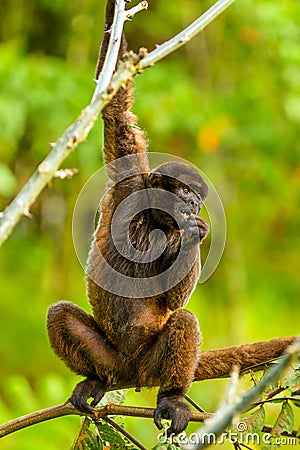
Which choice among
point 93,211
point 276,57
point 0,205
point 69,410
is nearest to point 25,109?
point 0,205

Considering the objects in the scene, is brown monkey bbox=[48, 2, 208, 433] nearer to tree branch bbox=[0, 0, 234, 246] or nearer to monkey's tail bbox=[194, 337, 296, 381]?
monkey's tail bbox=[194, 337, 296, 381]

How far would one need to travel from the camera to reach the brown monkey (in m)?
4.68

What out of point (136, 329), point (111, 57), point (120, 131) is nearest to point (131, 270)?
point (136, 329)

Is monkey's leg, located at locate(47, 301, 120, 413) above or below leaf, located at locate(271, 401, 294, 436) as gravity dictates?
above

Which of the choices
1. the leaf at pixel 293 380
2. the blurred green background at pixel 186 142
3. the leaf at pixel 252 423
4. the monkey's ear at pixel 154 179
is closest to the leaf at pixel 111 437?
the leaf at pixel 252 423

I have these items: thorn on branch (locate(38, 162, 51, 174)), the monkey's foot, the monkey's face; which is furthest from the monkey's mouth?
thorn on branch (locate(38, 162, 51, 174))

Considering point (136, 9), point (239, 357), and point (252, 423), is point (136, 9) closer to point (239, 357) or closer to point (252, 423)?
point (252, 423)

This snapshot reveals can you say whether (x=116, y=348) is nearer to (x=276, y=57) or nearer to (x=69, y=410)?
(x=69, y=410)

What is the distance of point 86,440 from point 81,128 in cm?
237

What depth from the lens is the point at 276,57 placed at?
9.75m

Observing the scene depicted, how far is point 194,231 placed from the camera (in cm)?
445

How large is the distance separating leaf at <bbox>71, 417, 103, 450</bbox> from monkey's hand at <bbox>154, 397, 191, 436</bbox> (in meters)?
0.36

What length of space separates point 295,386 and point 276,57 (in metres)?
7.07

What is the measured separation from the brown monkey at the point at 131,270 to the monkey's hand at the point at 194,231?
2.0 inches
